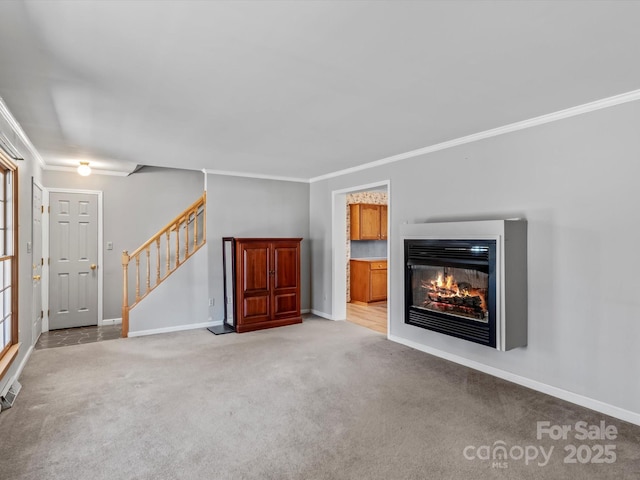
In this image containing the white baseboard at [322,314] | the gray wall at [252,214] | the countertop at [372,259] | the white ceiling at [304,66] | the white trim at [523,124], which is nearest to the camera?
the white ceiling at [304,66]

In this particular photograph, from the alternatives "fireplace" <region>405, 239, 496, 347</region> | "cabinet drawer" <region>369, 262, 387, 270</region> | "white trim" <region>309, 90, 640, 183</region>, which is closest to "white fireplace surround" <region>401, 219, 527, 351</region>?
"fireplace" <region>405, 239, 496, 347</region>

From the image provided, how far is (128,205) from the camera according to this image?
572 cm

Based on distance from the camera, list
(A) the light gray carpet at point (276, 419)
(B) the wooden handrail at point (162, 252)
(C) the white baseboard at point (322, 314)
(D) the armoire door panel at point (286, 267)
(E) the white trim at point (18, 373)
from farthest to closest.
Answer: (C) the white baseboard at point (322, 314) → (D) the armoire door panel at point (286, 267) → (B) the wooden handrail at point (162, 252) → (E) the white trim at point (18, 373) → (A) the light gray carpet at point (276, 419)

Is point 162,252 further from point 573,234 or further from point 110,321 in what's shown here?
point 573,234

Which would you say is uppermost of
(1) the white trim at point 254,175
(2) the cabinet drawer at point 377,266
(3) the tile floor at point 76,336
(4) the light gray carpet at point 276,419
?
(1) the white trim at point 254,175

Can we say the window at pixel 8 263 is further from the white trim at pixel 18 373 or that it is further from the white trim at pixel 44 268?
the white trim at pixel 44 268

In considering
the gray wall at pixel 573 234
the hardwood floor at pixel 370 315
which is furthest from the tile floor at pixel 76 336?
the gray wall at pixel 573 234

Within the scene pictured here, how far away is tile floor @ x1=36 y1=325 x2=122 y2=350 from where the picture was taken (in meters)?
4.65

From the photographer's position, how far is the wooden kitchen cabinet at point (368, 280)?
23.6 feet

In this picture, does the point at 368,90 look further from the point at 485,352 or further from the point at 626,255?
the point at 485,352

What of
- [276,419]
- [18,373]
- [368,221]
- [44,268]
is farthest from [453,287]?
[44,268]

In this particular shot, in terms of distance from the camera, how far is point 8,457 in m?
2.23

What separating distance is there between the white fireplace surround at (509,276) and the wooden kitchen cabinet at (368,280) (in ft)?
12.8

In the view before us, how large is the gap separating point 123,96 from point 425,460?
3.14 m
